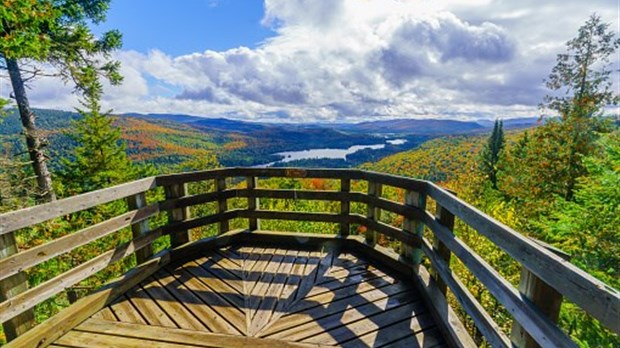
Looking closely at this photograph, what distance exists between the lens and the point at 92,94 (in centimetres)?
991

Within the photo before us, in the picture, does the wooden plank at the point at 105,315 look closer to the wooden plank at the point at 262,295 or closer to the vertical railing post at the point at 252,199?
the wooden plank at the point at 262,295

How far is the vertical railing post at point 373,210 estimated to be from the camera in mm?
4250

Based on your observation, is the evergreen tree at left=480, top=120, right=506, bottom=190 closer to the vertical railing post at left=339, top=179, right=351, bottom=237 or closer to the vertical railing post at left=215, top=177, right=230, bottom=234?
the vertical railing post at left=339, top=179, right=351, bottom=237

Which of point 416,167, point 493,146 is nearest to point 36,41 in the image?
point 493,146

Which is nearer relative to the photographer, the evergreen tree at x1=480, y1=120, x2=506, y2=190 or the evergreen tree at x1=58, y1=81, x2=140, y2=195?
the evergreen tree at x1=58, y1=81, x2=140, y2=195

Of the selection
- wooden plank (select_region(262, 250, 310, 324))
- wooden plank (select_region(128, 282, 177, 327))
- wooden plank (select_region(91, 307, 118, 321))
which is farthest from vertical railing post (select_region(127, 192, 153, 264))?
wooden plank (select_region(262, 250, 310, 324))

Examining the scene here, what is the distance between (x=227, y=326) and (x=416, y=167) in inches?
3396

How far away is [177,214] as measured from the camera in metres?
4.38

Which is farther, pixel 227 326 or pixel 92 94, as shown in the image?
pixel 92 94

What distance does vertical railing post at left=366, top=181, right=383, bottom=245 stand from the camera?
4.25 metres

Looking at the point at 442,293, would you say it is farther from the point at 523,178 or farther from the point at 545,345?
the point at 523,178

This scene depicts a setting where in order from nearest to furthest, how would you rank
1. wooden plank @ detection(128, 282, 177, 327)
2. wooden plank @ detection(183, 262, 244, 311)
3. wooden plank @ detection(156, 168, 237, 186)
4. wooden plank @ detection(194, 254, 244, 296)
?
wooden plank @ detection(128, 282, 177, 327)
wooden plank @ detection(183, 262, 244, 311)
wooden plank @ detection(194, 254, 244, 296)
wooden plank @ detection(156, 168, 237, 186)

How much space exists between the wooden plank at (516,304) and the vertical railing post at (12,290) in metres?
3.58

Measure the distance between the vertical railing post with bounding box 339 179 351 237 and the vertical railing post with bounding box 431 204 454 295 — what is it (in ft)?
5.14
